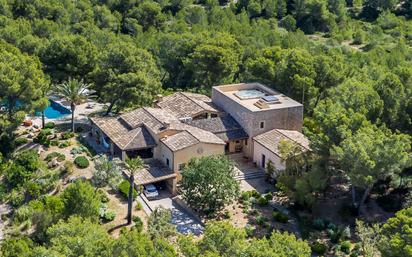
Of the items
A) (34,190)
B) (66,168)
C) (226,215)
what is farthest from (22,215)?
(226,215)

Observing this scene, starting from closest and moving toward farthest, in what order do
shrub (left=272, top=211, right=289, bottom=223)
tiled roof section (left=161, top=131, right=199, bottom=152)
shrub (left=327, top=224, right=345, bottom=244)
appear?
shrub (left=327, top=224, right=345, bottom=244), shrub (left=272, top=211, right=289, bottom=223), tiled roof section (left=161, top=131, right=199, bottom=152)

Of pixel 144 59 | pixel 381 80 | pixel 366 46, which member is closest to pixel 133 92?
pixel 144 59

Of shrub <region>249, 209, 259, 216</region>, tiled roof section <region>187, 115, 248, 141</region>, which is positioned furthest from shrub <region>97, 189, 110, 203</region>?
tiled roof section <region>187, 115, 248, 141</region>

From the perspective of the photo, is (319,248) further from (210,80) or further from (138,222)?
(210,80)

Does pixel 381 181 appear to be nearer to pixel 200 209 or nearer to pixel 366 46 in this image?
pixel 200 209

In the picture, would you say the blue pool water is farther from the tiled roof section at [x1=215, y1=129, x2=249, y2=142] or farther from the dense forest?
the tiled roof section at [x1=215, y1=129, x2=249, y2=142]

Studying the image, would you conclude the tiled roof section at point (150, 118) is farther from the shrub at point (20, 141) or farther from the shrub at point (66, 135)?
the shrub at point (20, 141)
